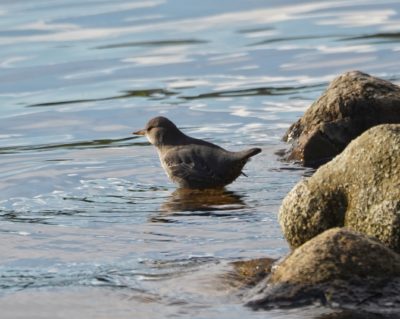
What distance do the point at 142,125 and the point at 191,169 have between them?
2892 mm

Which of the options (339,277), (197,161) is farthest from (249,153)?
(339,277)

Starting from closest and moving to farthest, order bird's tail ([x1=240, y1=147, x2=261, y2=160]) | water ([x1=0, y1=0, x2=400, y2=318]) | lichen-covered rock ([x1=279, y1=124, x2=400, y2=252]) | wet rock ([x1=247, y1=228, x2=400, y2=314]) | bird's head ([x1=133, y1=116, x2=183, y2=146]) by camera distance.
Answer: wet rock ([x1=247, y1=228, x2=400, y2=314]) → lichen-covered rock ([x1=279, y1=124, x2=400, y2=252]) → water ([x1=0, y1=0, x2=400, y2=318]) → bird's tail ([x1=240, y1=147, x2=261, y2=160]) → bird's head ([x1=133, y1=116, x2=183, y2=146])

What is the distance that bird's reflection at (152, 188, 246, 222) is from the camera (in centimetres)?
1061

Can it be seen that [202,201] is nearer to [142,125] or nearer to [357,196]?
[357,196]

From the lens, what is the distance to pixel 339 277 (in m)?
7.31

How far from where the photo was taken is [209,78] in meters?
16.8

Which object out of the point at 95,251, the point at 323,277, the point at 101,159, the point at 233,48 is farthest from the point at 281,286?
the point at 233,48

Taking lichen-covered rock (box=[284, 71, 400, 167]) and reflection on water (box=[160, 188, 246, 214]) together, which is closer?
reflection on water (box=[160, 188, 246, 214])

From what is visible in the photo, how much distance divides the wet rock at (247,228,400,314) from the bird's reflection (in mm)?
2928

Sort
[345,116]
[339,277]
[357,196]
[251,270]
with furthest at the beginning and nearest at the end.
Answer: [345,116], [251,270], [357,196], [339,277]

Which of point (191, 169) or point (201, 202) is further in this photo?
point (191, 169)

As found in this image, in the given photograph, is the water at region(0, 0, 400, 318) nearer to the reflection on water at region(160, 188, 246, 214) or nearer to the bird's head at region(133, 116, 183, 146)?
the reflection on water at region(160, 188, 246, 214)

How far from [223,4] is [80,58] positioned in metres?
4.27

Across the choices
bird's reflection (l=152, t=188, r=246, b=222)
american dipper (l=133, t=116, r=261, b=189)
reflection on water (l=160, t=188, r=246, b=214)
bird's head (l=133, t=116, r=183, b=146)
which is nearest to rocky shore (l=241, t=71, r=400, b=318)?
bird's reflection (l=152, t=188, r=246, b=222)
